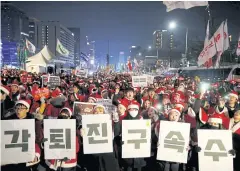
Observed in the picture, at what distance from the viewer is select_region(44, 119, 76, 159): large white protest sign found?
19.3ft

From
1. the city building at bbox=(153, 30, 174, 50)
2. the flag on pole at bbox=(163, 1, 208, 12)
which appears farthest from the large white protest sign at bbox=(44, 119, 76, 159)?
the city building at bbox=(153, 30, 174, 50)

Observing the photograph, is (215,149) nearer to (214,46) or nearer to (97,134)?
(97,134)

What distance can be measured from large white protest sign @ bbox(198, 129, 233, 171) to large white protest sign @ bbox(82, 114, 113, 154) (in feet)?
6.02

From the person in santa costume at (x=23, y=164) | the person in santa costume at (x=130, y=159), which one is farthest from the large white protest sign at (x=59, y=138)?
the person in santa costume at (x=130, y=159)

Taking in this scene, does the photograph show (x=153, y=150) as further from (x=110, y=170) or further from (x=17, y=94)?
(x=17, y=94)

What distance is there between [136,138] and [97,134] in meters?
0.82

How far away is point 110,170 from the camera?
6.52 m

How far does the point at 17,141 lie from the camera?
5.70 meters

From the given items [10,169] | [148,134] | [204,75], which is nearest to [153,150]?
[148,134]

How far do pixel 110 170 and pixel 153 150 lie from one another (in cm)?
104

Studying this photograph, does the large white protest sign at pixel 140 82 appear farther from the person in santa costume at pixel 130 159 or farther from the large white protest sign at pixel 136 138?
the large white protest sign at pixel 136 138

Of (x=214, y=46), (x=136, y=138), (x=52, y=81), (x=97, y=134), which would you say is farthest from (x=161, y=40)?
(x=97, y=134)

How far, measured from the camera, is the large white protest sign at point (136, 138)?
6254 mm

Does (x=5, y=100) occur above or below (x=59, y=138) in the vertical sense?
above
